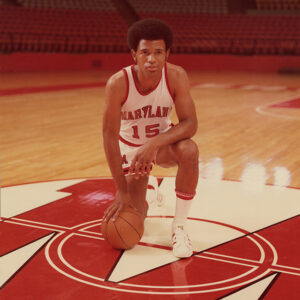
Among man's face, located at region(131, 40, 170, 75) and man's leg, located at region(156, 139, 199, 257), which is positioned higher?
man's face, located at region(131, 40, 170, 75)

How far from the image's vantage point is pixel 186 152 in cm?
274

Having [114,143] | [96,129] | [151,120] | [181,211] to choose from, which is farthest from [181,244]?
[96,129]

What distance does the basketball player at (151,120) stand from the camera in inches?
106

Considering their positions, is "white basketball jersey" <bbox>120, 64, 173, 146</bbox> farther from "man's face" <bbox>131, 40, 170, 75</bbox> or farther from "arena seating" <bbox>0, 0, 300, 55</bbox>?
A: "arena seating" <bbox>0, 0, 300, 55</bbox>

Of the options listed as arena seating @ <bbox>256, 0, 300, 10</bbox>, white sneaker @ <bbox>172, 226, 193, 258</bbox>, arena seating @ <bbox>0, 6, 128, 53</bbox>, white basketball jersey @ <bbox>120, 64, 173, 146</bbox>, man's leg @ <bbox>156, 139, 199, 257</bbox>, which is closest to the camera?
white sneaker @ <bbox>172, 226, 193, 258</bbox>

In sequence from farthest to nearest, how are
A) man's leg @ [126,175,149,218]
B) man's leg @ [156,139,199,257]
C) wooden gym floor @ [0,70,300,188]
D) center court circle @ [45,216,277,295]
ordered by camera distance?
wooden gym floor @ [0,70,300,188], man's leg @ [126,175,149,218], man's leg @ [156,139,199,257], center court circle @ [45,216,277,295]

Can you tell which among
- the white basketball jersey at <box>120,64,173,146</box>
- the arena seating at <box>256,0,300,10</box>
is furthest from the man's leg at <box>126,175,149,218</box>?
the arena seating at <box>256,0,300,10</box>

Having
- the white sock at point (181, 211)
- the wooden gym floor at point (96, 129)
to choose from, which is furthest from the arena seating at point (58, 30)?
the white sock at point (181, 211)

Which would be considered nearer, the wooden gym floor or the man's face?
the man's face

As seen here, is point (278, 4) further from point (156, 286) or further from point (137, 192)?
point (156, 286)

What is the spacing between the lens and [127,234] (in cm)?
269

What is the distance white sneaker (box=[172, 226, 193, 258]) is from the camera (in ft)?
8.62

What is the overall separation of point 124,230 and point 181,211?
0.35 meters

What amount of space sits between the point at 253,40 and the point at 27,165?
44.9 feet
